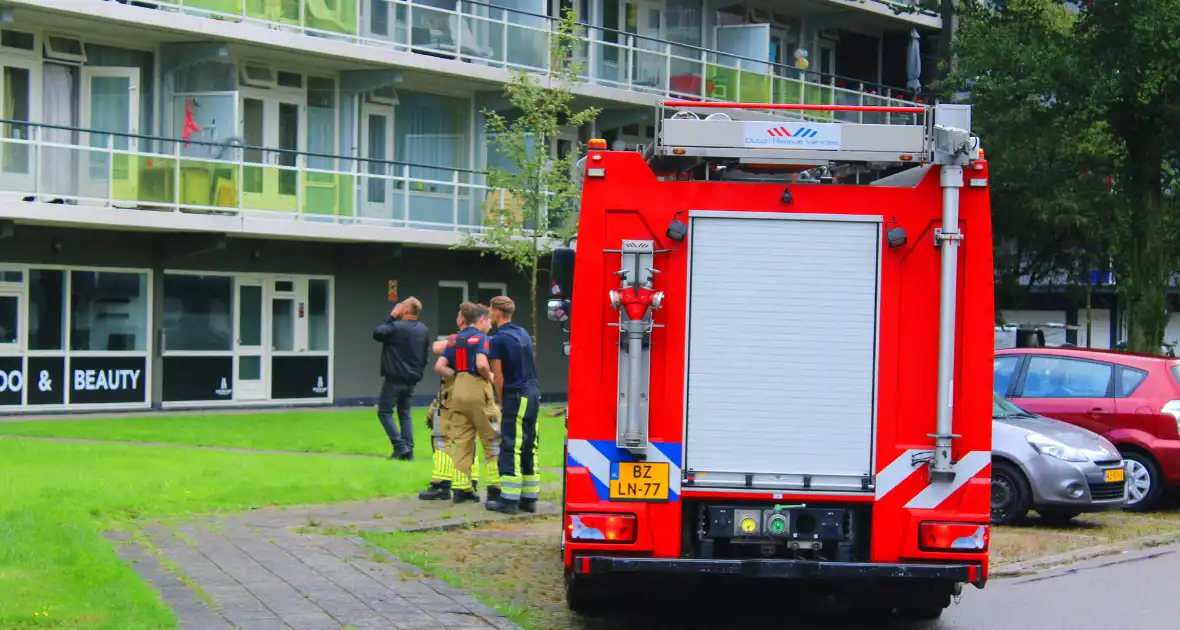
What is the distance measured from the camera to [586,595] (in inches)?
342

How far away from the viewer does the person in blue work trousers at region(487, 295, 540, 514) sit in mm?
12328

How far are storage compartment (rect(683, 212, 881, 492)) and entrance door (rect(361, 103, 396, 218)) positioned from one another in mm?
20525

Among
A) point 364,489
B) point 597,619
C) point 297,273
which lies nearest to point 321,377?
point 297,273

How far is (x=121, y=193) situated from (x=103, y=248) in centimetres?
148

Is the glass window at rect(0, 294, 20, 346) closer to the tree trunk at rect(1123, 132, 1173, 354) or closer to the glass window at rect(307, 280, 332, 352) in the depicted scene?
the glass window at rect(307, 280, 332, 352)

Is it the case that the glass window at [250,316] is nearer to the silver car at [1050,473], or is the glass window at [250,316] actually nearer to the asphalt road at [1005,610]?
the silver car at [1050,473]

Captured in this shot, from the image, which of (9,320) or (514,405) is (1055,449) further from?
(9,320)

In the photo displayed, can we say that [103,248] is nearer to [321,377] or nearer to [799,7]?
[321,377]

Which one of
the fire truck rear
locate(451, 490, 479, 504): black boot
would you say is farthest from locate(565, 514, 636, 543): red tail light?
locate(451, 490, 479, 504): black boot

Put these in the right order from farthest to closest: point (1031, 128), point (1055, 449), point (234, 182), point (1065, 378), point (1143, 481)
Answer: point (1031, 128) → point (234, 182) → point (1065, 378) → point (1143, 481) → point (1055, 449)

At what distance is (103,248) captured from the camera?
2527 cm

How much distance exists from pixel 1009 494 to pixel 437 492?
497cm

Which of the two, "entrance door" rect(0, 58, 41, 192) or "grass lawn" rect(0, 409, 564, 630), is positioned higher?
"entrance door" rect(0, 58, 41, 192)

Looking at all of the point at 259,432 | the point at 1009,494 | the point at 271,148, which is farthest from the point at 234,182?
the point at 1009,494
